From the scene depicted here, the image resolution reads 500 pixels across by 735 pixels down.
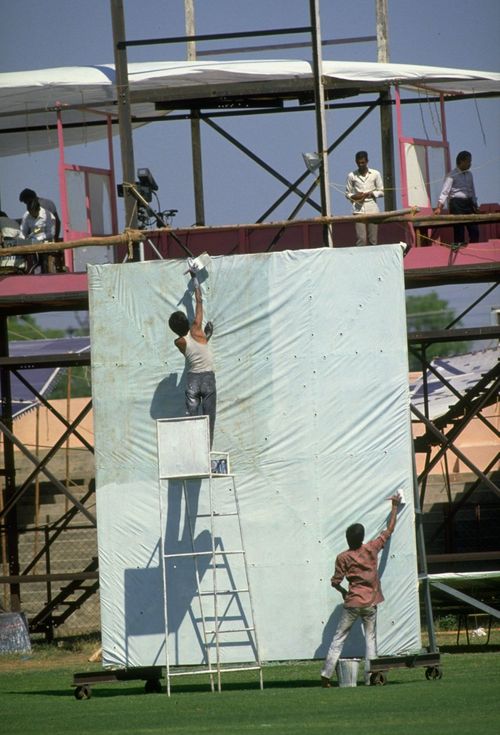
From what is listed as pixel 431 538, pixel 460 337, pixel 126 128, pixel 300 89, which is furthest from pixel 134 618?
pixel 431 538

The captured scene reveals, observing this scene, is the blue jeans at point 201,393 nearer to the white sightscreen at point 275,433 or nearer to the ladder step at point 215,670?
the white sightscreen at point 275,433

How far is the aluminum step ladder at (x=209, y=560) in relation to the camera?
47.3 feet

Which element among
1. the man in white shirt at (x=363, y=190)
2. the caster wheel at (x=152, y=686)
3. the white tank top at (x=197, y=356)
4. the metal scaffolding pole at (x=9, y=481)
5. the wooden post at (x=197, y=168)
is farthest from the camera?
the metal scaffolding pole at (x=9, y=481)

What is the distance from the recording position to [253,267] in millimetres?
14969

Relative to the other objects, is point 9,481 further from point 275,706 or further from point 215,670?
point 275,706

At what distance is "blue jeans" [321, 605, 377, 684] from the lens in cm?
1416

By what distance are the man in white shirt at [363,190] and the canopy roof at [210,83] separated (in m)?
1.10

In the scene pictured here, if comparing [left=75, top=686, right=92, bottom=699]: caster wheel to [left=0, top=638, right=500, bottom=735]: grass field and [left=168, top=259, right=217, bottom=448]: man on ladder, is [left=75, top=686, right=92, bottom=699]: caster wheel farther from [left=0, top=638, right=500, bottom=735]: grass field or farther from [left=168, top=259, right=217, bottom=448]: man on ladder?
[left=168, top=259, right=217, bottom=448]: man on ladder

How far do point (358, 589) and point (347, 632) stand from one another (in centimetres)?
47

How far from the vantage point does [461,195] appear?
19.9 m

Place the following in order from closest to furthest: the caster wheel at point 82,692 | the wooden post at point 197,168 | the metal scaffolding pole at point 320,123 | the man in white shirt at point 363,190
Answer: the caster wheel at point 82,692
the metal scaffolding pole at point 320,123
the man in white shirt at point 363,190
the wooden post at point 197,168

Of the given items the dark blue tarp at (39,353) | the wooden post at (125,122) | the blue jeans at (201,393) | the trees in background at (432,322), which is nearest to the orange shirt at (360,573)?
the blue jeans at (201,393)

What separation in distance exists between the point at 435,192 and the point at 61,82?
5.27 m

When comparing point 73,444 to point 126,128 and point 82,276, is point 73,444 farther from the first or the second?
point 126,128
